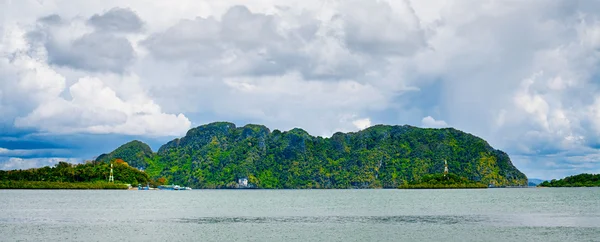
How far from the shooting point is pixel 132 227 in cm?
6869

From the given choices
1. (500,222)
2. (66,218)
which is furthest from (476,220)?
(66,218)

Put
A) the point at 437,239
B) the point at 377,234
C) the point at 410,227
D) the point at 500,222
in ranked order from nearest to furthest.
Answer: the point at 437,239 → the point at 377,234 → the point at 410,227 → the point at 500,222

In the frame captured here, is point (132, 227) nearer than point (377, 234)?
No

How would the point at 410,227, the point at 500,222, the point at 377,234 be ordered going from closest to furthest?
the point at 377,234 < the point at 410,227 < the point at 500,222

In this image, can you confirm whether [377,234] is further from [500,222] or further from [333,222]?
[500,222]

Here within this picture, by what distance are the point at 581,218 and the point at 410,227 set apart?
27.1 meters

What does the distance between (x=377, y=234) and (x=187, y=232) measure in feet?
66.3

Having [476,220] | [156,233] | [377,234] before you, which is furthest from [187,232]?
[476,220]

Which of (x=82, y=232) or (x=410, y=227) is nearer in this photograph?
(x=82, y=232)

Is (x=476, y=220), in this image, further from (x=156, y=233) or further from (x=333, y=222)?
(x=156, y=233)

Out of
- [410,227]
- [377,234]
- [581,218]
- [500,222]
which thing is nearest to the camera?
[377,234]

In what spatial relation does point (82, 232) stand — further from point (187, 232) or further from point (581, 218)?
point (581, 218)

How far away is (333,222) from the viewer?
7588 centimetres

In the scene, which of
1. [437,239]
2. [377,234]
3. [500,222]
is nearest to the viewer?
[437,239]
